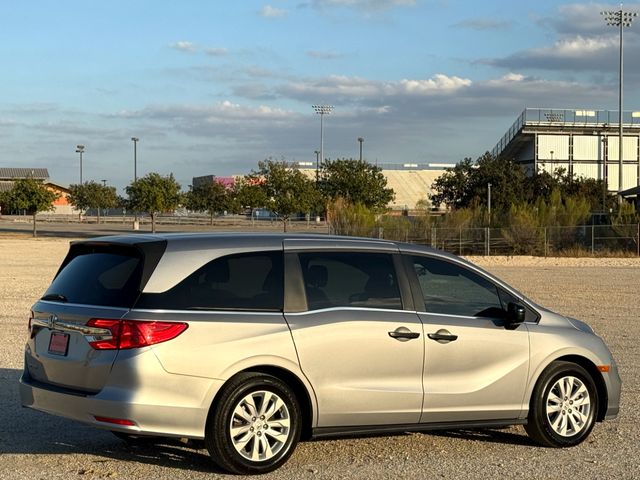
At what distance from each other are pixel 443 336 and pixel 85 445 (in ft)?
9.97

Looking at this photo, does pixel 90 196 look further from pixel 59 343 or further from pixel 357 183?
pixel 59 343

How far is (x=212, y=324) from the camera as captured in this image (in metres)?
6.70

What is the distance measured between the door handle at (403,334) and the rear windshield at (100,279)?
1.97m

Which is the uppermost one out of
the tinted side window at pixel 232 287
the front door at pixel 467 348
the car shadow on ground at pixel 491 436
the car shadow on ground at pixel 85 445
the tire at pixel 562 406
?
the tinted side window at pixel 232 287

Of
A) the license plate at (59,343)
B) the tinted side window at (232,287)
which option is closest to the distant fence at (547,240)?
the tinted side window at (232,287)

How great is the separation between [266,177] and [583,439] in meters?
61.3

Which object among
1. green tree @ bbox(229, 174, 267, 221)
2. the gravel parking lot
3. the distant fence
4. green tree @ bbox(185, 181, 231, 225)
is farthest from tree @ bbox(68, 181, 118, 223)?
the gravel parking lot

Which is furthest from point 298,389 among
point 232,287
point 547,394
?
point 547,394

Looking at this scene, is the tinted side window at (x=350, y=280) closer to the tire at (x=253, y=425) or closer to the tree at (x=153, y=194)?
the tire at (x=253, y=425)

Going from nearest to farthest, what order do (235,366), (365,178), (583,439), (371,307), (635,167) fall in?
(235,366) < (371,307) < (583,439) < (365,178) < (635,167)

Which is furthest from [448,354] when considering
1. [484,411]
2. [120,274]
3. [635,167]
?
[635,167]

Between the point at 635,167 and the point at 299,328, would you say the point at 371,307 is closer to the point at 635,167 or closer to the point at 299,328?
the point at 299,328

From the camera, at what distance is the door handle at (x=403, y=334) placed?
727 cm

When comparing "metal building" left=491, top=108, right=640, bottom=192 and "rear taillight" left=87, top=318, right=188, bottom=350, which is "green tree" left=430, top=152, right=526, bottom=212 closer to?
"metal building" left=491, top=108, right=640, bottom=192
